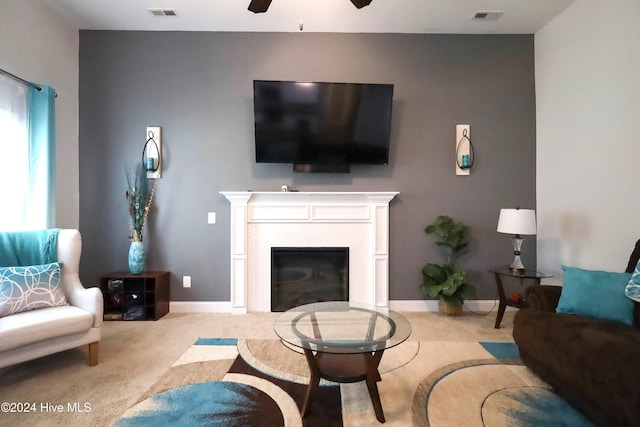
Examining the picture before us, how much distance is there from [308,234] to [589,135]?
2801 millimetres

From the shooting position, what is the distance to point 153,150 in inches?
131

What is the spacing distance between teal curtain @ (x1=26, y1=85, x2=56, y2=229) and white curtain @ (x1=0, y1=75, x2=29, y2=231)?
32 millimetres

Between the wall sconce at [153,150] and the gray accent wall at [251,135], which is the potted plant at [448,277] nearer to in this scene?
the gray accent wall at [251,135]

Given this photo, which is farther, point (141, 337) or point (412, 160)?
point (412, 160)

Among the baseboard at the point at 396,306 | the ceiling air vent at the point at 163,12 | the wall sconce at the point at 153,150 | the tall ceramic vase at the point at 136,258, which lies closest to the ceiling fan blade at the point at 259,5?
the ceiling air vent at the point at 163,12

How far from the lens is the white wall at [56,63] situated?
8.65ft

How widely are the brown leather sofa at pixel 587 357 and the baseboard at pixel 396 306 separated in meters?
1.29

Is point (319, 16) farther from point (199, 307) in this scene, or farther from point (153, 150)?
point (199, 307)

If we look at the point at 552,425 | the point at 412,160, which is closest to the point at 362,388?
the point at 552,425

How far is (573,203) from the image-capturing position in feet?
9.57

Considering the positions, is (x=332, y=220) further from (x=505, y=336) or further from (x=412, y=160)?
(x=505, y=336)

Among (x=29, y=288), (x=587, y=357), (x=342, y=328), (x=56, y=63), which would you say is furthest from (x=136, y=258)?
(x=587, y=357)

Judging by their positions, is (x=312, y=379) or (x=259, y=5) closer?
(x=312, y=379)

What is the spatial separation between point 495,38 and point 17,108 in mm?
4699
